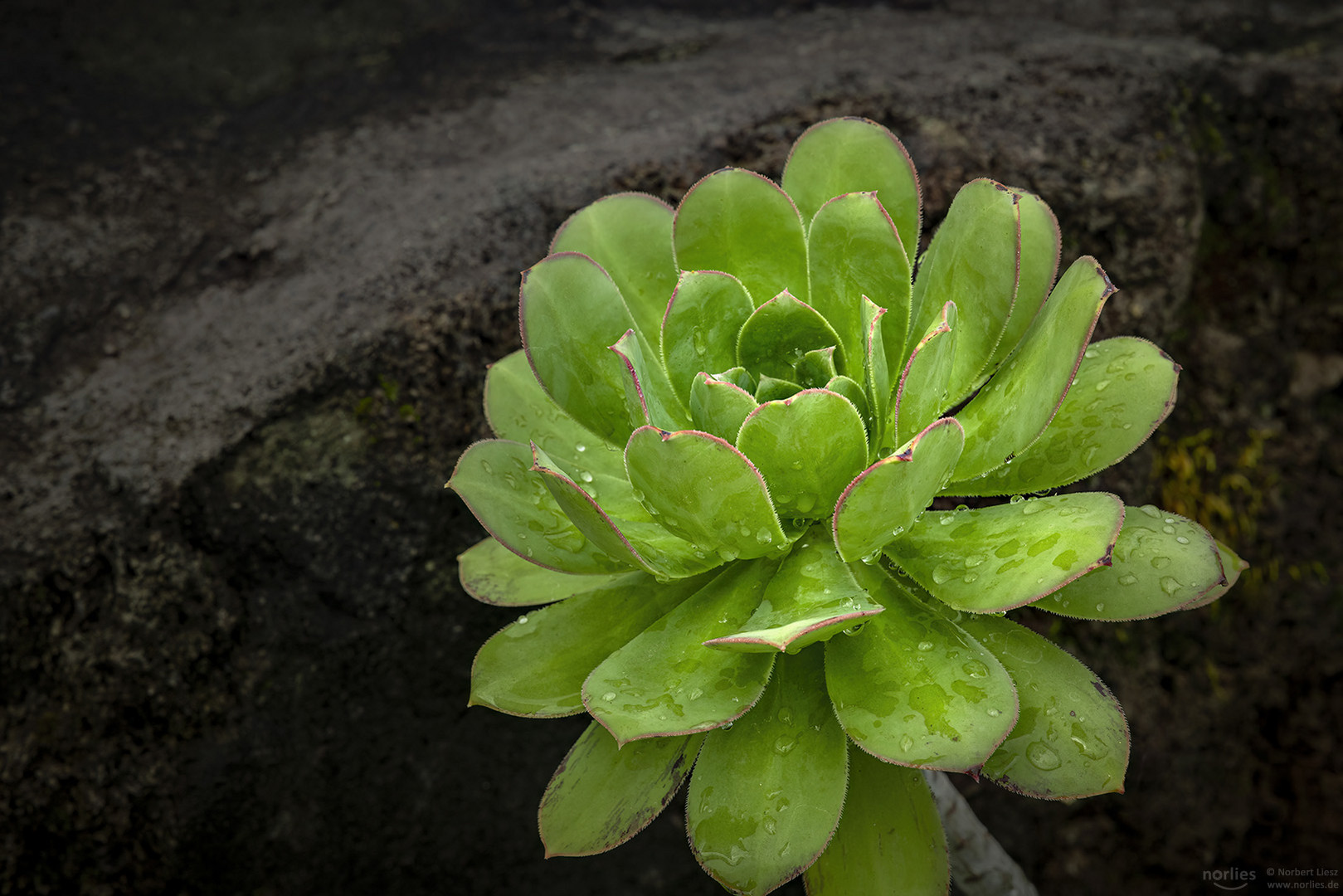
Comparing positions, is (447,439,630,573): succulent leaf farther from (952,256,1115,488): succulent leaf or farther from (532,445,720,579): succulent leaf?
(952,256,1115,488): succulent leaf

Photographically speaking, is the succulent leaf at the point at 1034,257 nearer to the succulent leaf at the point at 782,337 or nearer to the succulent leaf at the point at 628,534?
the succulent leaf at the point at 782,337

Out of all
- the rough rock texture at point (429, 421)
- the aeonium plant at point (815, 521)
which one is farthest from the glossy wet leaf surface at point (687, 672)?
the rough rock texture at point (429, 421)

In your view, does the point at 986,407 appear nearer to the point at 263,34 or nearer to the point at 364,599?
the point at 364,599

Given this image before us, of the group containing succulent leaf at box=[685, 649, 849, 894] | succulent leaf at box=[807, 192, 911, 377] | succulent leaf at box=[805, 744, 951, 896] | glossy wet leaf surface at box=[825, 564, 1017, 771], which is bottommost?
succulent leaf at box=[805, 744, 951, 896]

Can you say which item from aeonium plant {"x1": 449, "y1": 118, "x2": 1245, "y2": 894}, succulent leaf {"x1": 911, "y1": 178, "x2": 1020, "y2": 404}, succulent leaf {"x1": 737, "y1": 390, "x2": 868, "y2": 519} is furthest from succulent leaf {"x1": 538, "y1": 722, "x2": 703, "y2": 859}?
succulent leaf {"x1": 911, "y1": 178, "x2": 1020, "y2": 404}

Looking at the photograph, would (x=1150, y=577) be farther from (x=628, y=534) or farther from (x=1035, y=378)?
(x=628, y=534)

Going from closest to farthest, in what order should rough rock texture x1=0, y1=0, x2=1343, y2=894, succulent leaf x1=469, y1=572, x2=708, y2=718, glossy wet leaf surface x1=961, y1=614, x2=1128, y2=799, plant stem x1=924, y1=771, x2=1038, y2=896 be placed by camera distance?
glossy wet leaf surface x1=961, y1=614, x2=1128, y2=799 < succulent leaf x1=469, y1=572, x2=708, y2=718 < plant stem x1=924, y1=771, x2=1038, y2=896 < rough rock texture x1=0, y1=0, x2=1343, y2=894

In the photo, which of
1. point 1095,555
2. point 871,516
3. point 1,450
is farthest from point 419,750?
point 1095,555
